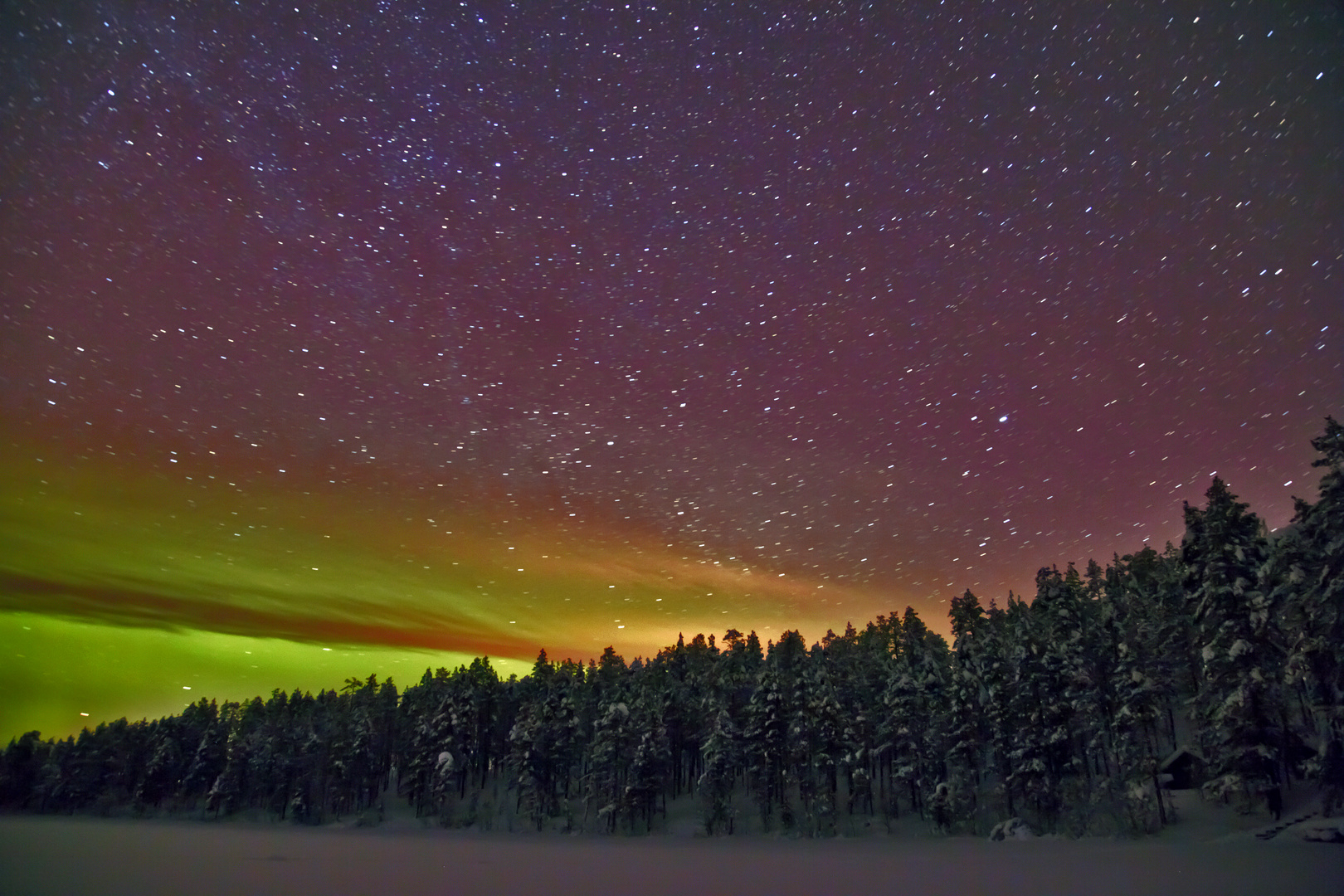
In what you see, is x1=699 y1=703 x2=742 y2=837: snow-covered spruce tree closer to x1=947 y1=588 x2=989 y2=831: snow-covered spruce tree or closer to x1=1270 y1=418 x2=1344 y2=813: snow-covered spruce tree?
x1=947 y1=588 x2=989 y2=831: snow-covered spruce tree

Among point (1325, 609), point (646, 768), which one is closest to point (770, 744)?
point (646, 768)

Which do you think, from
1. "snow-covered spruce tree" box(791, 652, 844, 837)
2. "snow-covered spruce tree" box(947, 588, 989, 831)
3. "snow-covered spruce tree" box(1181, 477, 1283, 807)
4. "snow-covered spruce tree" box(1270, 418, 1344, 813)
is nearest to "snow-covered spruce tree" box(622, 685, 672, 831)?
"snow-covered spruce tree" box(791, 652, 844, 837)

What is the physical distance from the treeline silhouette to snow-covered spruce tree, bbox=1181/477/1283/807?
0.11 m

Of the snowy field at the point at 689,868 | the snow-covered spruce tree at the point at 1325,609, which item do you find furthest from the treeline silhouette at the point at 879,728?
the snowy field at the point at 689,868

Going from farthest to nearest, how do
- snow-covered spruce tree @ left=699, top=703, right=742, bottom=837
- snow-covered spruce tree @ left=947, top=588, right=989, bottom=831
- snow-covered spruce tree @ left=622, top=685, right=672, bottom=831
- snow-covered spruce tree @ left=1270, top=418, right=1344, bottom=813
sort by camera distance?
snow-covered spruce tree @ left=622, top=685, right=672, bottom=831, snow-covered spruce tree @ left=699, top=703, right=742, bottom=837, snow-covered spruce tree @ left=947, top=588, right=989, bottom=831, snow-covered spruce tree @ left=1270, top=418, right=1344, bottom=813

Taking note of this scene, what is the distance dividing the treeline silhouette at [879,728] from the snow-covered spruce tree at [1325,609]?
0.11 m

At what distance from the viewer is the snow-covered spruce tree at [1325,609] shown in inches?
977

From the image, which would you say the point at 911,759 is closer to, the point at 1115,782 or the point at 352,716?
the point at 1115,782

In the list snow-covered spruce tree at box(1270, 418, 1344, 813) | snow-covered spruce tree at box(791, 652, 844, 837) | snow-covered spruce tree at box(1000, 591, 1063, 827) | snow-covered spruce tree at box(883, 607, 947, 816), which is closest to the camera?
snow-covered spruce tree at box(1270, 418, 1344, 813)

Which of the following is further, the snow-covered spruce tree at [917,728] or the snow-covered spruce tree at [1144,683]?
the snow-covered spruce tree at [917,728]

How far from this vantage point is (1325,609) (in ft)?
82.7

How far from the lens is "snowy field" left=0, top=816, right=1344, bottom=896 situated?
21.1 meters

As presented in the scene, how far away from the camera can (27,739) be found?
4200 inches

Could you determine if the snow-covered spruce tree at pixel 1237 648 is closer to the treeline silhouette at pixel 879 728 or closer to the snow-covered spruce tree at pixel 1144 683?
the treeline silhouette at pixel 879 728
